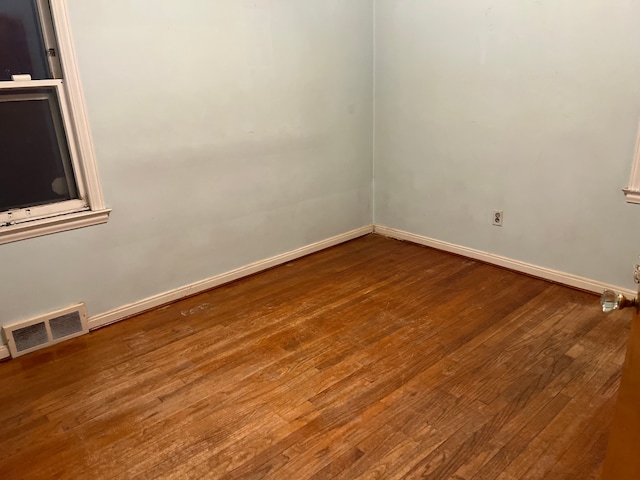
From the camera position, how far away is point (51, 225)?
2.39m

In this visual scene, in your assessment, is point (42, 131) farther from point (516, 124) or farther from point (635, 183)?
point (635, 183)

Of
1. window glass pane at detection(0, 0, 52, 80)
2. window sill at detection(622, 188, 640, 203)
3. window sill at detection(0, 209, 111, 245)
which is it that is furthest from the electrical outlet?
window glass pane at detection(0, 0, 52, 80)

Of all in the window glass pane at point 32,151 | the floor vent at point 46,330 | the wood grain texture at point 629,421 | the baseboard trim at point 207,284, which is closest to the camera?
the wood grain texture at point 629,421

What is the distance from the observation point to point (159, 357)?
237cm

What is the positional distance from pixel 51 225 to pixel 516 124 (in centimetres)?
273

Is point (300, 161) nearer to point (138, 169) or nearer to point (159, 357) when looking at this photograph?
point (138, 169)

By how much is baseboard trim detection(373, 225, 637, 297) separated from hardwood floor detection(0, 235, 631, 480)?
0.25 feet

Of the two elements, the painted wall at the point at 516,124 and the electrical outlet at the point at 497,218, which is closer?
the painted wall at the point at 516,124

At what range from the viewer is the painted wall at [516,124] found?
8.35 ft

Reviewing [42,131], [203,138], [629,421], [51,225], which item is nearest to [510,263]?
[203,138]

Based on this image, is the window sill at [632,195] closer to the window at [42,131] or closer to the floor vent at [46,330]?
the window at [42,131]

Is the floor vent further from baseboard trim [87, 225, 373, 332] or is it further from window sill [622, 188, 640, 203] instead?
window sill [622, 188, 640, 203]

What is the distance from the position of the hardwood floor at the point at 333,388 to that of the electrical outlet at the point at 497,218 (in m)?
0.42

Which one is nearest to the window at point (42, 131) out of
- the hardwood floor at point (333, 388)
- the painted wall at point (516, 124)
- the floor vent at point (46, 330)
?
the floor vent at point (46, 330)
